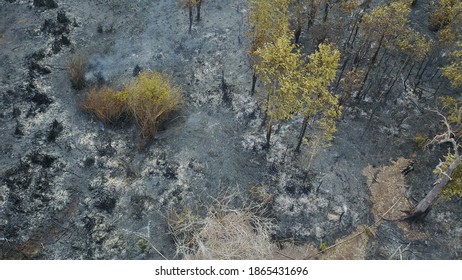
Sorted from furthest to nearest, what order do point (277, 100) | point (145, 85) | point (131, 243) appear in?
point (145, 85), point (277, 100), point (131, 243)

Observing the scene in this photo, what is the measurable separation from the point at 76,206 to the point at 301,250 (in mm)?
9649

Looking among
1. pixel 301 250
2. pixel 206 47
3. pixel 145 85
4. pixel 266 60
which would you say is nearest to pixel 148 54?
pixel 206 47

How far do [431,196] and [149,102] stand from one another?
41.8 ft

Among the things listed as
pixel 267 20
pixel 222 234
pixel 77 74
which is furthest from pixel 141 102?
pixel 222 234

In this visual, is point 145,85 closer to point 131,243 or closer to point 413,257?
point 131,243

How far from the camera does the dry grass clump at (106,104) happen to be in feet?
67.5

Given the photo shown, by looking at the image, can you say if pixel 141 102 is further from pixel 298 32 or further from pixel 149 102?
pixel 298 32

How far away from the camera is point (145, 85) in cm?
2009

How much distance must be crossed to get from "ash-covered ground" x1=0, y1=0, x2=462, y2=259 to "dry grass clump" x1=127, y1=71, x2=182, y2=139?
2.68 feet

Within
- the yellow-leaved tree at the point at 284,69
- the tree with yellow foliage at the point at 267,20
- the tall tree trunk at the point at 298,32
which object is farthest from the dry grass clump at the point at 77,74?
the tall tree trunk at the point at 298,32

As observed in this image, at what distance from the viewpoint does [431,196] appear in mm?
17578

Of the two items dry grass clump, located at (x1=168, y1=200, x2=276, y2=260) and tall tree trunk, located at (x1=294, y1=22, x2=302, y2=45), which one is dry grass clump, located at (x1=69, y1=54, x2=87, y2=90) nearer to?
dry grass clump, located at (x1=168, y1=200, x2=276, y2=260)

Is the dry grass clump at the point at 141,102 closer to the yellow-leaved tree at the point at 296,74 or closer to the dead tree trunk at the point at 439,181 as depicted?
the yellow-leaved tree at the point at 296,74

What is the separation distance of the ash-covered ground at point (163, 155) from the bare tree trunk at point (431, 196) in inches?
24.0
